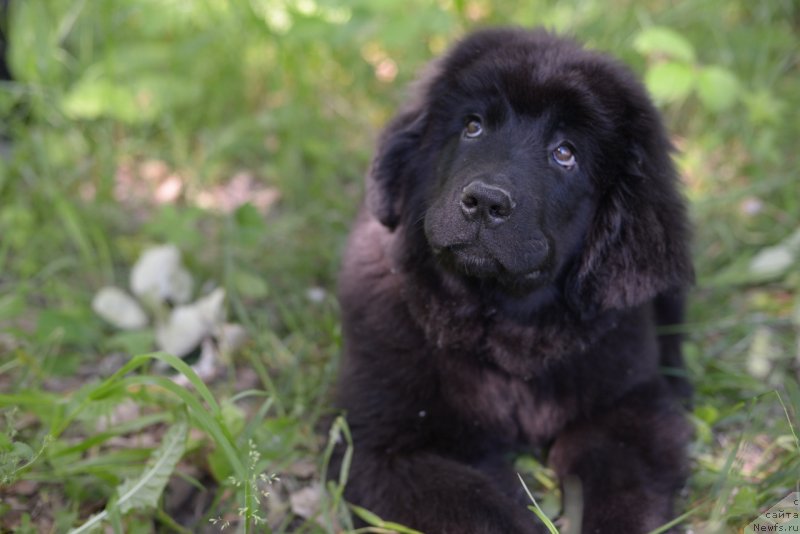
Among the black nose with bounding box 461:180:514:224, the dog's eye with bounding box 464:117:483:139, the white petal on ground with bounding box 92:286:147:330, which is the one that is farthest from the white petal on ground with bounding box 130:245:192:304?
the black nose with bounding box 461:180:514:224

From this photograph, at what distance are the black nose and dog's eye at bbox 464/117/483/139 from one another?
0.32 m

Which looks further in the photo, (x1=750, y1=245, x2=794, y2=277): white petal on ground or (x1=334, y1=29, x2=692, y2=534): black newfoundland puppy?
(x1=750, y1=245, x2=794, y2=277): white petal on ground

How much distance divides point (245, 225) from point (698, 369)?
1782 millimetres

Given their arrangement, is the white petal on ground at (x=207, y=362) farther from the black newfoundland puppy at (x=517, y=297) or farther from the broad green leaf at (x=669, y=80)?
the broad green leaf at (x=669, y=80)

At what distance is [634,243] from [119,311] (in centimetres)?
193

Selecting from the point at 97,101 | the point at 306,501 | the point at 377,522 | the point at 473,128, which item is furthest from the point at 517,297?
the point at 97,101

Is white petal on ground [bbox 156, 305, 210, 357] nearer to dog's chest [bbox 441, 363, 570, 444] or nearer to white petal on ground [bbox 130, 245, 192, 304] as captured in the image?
white petal on ground [bbox 130, 245, 192, 304]

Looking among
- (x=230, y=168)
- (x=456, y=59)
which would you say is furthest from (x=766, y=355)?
→ (x=230, y=168)

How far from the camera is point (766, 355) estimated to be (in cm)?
290

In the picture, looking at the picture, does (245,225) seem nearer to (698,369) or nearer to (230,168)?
(230,168)

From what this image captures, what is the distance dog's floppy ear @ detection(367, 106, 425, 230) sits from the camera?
7.65ft

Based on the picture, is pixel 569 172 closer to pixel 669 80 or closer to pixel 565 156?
pixel 565 156

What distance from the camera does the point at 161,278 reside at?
3.03m

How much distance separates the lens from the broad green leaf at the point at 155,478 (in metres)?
1.93
